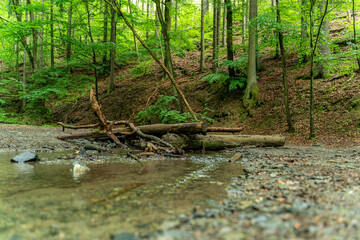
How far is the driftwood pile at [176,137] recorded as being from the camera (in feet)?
23.9

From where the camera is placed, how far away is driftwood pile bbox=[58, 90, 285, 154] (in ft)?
23.9

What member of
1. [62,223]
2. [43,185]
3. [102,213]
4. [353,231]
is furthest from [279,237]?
[43,185]

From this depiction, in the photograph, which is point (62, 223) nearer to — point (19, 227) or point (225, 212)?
point (19, 227)

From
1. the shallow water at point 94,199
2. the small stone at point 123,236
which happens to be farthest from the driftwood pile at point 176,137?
the small stone at point 123,236

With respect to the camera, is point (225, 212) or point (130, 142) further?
point (130, 142)

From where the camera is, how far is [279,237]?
1604 mm

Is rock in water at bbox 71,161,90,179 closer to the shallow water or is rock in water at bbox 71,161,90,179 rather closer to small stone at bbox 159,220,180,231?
the shallow water

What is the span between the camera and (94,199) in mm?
2672

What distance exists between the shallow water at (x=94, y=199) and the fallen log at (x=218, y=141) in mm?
3205

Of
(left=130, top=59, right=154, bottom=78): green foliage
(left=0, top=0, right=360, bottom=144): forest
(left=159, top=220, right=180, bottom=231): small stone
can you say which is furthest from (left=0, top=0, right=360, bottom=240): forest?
(left=130, top=59, right=154, bottom=78): green foliage

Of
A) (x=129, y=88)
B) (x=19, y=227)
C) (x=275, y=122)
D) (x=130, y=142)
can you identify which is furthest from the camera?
(x=129, y=88)

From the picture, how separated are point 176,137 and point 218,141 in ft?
5.04

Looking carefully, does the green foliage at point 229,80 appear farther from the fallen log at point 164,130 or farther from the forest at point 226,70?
the fallen log at point 164,130

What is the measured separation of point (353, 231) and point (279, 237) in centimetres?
57
